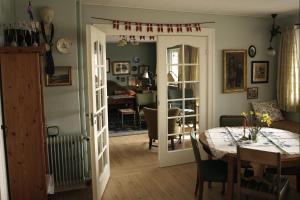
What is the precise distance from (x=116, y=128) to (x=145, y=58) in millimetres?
3462

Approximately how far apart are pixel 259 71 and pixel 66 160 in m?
3.35

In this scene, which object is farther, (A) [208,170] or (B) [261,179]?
(A) [208,170]

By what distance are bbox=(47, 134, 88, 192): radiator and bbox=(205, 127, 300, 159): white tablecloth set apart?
59.8 inches

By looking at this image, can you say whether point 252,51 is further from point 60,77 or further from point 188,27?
point 60,77

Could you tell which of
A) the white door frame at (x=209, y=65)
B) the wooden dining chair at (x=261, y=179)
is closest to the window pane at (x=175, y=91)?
the white door frame at (x=209, y=65)

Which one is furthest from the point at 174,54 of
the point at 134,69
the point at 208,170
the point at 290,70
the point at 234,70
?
the point at 134,69

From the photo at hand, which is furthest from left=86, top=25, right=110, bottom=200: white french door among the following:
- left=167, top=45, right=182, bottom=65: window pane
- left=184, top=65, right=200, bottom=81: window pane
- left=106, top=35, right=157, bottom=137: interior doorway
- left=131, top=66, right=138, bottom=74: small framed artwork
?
left=131, top=66, right=138, bottom=74: small framed artwork

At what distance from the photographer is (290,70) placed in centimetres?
446

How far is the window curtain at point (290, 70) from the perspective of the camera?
4.37m

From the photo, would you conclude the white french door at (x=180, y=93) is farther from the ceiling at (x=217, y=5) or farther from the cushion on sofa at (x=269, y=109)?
the cushion on sofa at (x=269, y=109)

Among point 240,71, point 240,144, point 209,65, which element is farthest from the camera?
point 240,71

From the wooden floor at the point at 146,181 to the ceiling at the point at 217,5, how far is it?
7.44 ft

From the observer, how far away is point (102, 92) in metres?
3.44

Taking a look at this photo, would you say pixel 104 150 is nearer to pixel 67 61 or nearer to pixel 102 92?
pixel 102 92
